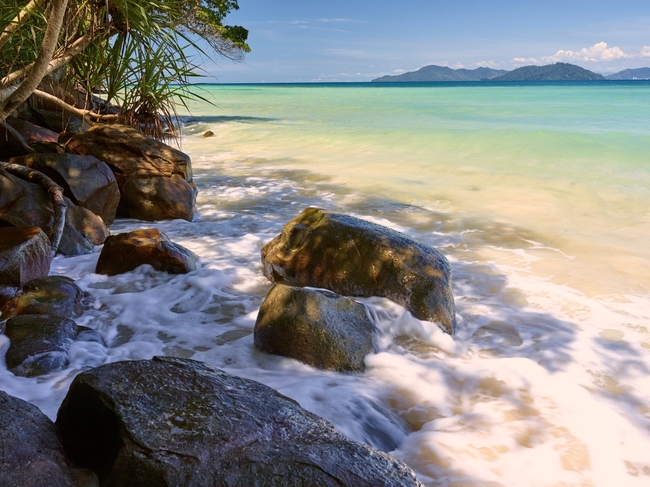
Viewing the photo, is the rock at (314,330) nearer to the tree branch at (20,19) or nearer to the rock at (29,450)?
the rock at (29,450)

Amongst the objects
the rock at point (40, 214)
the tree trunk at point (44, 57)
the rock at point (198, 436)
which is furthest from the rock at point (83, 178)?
the rock at point (198, 436)

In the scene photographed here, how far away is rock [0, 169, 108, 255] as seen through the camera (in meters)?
4.79

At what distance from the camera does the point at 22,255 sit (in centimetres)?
396

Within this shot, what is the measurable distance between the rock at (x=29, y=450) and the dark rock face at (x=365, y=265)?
8.95ft

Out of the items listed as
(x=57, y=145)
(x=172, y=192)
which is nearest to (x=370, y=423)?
(x=172, y=192)

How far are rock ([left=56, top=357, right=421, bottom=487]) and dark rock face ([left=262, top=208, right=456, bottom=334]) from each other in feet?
6.93

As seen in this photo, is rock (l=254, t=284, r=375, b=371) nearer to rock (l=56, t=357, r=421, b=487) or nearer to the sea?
the sea

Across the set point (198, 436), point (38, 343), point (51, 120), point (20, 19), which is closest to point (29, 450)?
point (198, 436)

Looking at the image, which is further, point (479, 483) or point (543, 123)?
point (543, 123)

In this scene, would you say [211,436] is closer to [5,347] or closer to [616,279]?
[5,347]

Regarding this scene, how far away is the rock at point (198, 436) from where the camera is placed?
1780 millimetres

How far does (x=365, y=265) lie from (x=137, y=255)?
2028mm

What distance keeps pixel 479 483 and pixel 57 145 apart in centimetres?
665

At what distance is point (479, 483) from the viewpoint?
243cm
